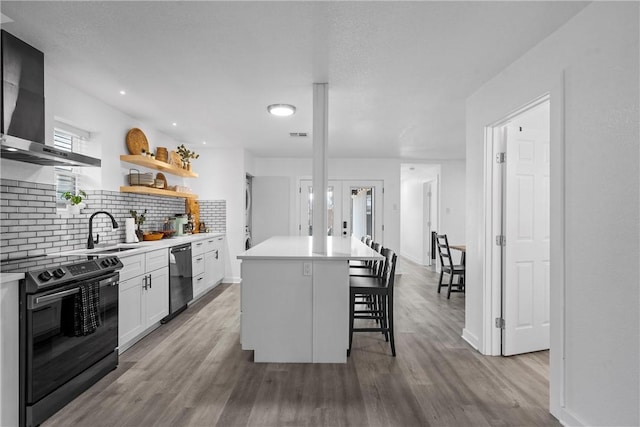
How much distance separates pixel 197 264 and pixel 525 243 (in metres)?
3.93

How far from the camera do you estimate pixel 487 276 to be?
3.03 m

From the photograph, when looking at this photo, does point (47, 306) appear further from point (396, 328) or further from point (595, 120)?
point (595, 120)

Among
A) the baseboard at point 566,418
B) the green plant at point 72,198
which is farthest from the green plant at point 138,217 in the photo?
the baseboard at point 566,418

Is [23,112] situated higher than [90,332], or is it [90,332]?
[23,112]

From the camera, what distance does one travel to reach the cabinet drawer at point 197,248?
4.67 meters

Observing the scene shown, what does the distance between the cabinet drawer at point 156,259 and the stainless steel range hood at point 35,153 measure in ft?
3.47

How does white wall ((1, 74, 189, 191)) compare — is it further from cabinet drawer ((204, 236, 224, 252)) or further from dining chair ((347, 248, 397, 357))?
dining chair ((347, 248, 397, 357))

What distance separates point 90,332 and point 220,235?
3.39 meters

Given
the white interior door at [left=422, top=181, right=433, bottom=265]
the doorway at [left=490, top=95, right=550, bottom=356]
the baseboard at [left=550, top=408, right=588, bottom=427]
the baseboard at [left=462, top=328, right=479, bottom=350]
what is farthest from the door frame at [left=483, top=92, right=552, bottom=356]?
the white interior door at [left=422, top=181, right=433, bottom=265]

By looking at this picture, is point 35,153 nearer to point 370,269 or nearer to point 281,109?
point 281,109

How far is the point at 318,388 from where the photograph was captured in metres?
2.46

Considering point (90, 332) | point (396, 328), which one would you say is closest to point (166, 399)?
point (90, 332)

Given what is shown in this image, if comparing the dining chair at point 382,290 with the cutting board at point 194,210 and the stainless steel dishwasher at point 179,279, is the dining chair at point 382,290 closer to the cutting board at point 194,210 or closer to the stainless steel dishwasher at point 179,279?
the stainless steel dishwasher at point 179,279

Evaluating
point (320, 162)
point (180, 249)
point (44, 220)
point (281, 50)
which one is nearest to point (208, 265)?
point (180, 249)
